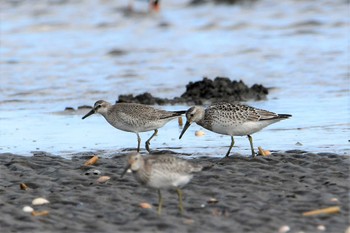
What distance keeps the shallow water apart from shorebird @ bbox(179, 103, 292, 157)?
1.64 feet

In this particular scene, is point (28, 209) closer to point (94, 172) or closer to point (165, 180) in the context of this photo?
point (165, 180)

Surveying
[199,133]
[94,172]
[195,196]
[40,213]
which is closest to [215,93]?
[199,133]

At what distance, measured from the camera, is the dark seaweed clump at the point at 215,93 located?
1722cm

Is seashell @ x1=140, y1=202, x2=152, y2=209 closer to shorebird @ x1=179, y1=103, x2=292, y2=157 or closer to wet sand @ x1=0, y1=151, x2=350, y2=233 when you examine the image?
wet sand @ x1=0, y1=151, x2=350, y2=233

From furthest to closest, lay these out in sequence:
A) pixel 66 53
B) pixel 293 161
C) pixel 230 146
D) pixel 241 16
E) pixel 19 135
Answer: pixel 241 16 < pixel 66 53 < pixel 19 135 < pixel 230 146 < pixel 293 161

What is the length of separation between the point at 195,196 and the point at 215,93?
7634 millimetres

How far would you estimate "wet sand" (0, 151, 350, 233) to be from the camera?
8898 millimetres

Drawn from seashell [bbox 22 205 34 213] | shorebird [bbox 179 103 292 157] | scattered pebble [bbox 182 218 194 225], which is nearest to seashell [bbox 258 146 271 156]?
shorebird [bbox 179 103 292 157]

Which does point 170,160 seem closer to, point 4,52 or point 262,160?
point 262,160

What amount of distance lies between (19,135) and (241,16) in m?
19.2

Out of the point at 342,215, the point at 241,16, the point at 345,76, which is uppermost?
the point at 241,16

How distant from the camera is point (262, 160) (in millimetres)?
11727

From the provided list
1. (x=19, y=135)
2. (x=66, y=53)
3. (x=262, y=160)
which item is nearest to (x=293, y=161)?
(x=262, y=160)

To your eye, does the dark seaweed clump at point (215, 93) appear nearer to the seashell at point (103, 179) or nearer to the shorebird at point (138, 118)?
the shorebird at point (138, 118)
